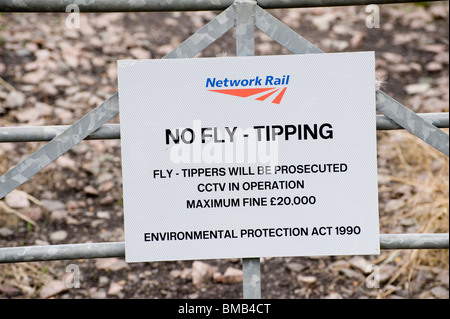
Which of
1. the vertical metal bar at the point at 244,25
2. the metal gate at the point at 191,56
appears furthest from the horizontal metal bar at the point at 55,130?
the vertical metal bar at the point at 244,25

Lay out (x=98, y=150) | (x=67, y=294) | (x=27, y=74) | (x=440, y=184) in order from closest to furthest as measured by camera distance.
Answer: (x=67, y=294), (x=440, y=184), (x=98, y=150), (x=27, y=74)

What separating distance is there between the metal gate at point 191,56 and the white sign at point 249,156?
6 cm

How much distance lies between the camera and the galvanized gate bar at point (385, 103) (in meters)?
1.63

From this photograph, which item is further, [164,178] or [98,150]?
[98,150]

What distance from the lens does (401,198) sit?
2.89m

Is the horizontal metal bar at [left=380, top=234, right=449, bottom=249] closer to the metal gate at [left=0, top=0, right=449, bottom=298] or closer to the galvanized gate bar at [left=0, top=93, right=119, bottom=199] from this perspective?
the metal gate at [left=0, top=0, right=449, bottom=298]

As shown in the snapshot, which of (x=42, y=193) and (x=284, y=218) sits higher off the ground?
(x=42, y=193)

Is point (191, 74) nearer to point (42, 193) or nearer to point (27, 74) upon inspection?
point (42, 193)

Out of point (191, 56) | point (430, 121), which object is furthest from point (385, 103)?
point (191, 56)

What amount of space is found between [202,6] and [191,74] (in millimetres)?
198

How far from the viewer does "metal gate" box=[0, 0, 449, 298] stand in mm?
1605

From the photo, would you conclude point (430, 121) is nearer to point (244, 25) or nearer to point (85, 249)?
point (244, 25)

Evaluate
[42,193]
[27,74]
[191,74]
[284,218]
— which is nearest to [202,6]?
[191,74]

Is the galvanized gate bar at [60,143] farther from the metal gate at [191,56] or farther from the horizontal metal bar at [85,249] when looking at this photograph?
the horizontal metal bar at [85,249]
